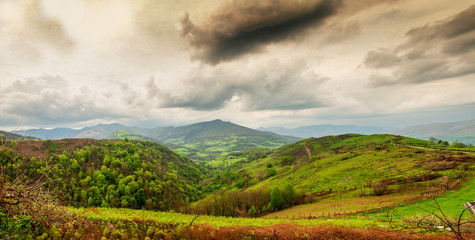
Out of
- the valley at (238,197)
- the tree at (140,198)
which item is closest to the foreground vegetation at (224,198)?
the valley at (238,197)

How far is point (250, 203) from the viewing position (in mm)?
85062

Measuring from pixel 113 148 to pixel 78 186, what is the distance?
62559mm

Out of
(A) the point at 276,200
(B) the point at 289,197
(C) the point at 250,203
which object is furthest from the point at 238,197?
(B) the point at 289,197

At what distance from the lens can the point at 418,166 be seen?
79.3m

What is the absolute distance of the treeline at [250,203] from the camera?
263ft

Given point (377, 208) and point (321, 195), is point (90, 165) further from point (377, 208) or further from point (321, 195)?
point (377, 208)

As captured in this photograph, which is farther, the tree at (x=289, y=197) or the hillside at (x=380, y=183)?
the tree at (x=289, y=197)

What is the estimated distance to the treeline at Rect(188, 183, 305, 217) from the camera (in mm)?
80294

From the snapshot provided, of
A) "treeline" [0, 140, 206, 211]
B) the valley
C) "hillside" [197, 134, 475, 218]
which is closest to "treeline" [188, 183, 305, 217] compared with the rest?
the valley

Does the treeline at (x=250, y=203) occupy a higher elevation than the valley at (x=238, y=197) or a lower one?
lower

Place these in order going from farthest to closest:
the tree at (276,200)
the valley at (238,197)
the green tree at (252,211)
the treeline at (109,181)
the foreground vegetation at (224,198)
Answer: the treeline at (109,181) → the tree at (276,200) → the green tree at (252,211) → the valley at (238,197) → the foreground vegetation at (224,198)

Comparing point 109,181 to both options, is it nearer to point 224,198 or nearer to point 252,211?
point 224,198

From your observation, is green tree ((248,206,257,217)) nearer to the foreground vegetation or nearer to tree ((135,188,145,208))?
the foreground vegetation

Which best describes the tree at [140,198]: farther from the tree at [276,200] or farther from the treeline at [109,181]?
the tree at [276,200]
